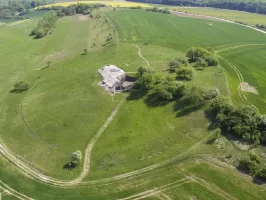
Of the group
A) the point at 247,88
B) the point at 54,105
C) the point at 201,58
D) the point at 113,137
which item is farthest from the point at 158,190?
the point at 201,58

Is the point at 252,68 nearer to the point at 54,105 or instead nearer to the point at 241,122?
the point at 241,122

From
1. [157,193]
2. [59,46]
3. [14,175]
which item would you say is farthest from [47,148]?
[59,46]

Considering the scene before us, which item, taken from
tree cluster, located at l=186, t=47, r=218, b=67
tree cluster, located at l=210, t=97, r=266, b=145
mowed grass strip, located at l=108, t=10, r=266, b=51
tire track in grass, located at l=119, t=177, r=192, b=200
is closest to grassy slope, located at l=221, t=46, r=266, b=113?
tree cluster, located at l=186, t=47, r=218, b=67

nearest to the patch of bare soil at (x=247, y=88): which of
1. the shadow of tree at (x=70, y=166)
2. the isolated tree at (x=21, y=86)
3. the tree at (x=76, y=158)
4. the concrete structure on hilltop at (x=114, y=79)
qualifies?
the concrete structure on hilltop at (x=114, y=79)

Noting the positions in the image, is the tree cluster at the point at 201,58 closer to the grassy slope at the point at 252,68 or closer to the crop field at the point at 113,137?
the crop field at the point at 113,137

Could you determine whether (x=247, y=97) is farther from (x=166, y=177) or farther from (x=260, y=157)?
(x=166, y=177)

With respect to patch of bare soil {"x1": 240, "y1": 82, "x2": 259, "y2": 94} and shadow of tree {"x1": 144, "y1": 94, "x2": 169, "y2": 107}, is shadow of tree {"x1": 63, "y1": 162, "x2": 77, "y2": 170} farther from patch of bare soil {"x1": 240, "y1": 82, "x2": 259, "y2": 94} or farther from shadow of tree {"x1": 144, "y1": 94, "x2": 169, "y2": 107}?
patch of bare soil {"x1": 240, "y1": 82, "x2": 259, "y2": 94}
